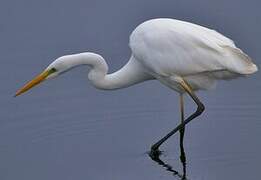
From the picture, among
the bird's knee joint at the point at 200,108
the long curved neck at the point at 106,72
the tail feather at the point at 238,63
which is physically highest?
the tail feather at the point at 238,63

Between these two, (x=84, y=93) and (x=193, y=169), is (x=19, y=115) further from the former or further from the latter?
(x=193, y=169)

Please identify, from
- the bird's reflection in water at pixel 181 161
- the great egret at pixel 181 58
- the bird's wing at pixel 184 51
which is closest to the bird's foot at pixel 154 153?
the bird's reflection in water at pixel 181 161

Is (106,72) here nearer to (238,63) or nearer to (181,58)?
(181,58)

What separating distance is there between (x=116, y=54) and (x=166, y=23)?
1.66 metres

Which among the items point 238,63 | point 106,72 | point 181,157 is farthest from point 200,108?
point 106,72

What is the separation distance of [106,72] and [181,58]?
68 cm

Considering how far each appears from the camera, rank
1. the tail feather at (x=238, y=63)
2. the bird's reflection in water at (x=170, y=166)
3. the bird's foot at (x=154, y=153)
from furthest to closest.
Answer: the bird's foot at (x=154, y=153), the bird's reflection in water at (x=170, y=166), the tail feather at (x=238, y=63)

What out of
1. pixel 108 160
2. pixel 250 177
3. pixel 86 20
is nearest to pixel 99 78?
pixel 108 160

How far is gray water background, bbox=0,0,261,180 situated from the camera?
25.2 feet

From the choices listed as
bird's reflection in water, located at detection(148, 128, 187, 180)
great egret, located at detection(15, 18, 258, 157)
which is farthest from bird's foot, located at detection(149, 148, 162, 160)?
great egret, located at detection(15, 18, 258, 157)

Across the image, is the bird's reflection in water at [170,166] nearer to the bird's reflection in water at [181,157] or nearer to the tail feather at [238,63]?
the bird's reflection in water at [181,157]

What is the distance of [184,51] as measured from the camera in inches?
287

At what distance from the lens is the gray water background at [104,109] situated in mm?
7684

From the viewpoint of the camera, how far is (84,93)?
869cm
